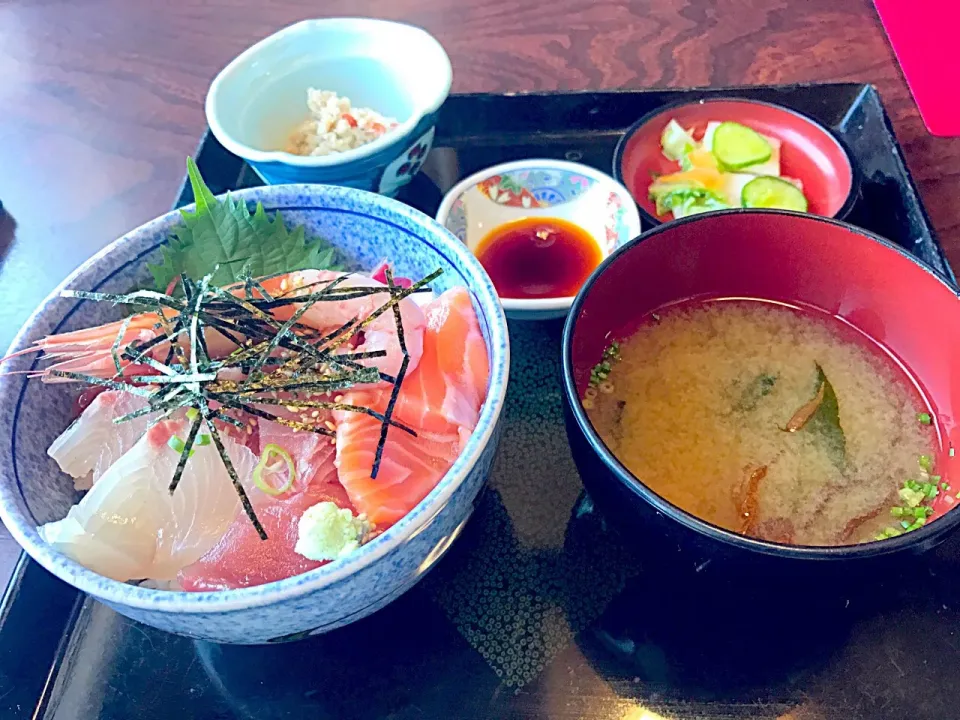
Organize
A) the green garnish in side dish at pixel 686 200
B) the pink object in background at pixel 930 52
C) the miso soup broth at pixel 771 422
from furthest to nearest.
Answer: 1. the pink object in background at pixel 930 52
2. the green garnish in side dish at pixel 686 200
3. the miso soup broth at pixel 771 422

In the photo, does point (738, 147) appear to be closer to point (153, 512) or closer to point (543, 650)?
point (543, 650)

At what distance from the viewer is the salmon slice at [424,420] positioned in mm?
838

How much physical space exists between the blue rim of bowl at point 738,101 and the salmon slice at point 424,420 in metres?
0.62

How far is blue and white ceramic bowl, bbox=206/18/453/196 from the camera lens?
1.39 metres

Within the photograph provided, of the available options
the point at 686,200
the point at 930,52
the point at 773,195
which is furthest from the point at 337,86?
the point at 930,52

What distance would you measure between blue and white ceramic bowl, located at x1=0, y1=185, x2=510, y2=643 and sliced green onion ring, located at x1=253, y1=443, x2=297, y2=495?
161mm

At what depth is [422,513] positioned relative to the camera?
29.3 inches

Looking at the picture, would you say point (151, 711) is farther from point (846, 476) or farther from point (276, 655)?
point (846, 476)

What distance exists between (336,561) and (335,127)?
3.37 ft

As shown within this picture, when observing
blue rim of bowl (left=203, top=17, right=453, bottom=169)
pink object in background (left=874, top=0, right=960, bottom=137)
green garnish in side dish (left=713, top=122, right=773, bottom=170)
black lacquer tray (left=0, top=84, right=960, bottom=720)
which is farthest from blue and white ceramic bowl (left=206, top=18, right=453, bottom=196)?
pink object in background (left=874, top=0, right=960, bottom=137)

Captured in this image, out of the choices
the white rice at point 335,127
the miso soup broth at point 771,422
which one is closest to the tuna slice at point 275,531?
the miso soup broth at point 771,422

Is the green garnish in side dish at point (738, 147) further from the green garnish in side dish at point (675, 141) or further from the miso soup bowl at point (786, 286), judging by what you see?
the miso soup bowl at point (786, 286)

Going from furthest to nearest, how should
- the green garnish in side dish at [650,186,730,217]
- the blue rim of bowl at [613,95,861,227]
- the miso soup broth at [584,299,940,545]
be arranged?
1. the green garnish in side dish at [650,186,730,217]
2. the blue rim of bowl at [613,95,861,227]
3. the miso soup broth at [584,299,940,545]

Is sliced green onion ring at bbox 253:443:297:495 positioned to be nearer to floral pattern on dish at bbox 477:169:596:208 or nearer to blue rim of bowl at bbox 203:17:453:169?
blue rim of bowl at bbox 203:17:453:169
